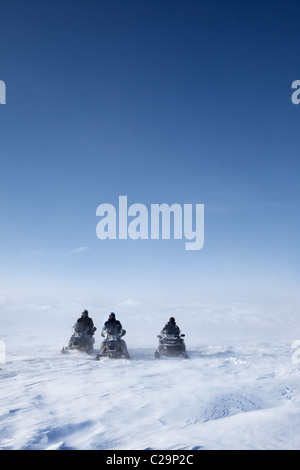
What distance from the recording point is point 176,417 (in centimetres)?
549

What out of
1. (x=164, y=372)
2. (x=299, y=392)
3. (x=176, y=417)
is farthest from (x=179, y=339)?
(x=176, y=417)

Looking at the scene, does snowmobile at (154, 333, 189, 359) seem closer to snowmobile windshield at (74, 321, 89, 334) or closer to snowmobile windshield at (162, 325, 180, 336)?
snowmobile windshield at (162, 325, 180, 336)

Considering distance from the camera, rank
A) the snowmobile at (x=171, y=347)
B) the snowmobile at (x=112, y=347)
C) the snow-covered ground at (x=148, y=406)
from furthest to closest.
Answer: the snowmobile at (x=171, y=347) < the snowmobile at (x=112, y=347) < the snow-covered ground at (x=148, y=406)

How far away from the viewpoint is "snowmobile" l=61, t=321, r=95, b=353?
13258 millimetres

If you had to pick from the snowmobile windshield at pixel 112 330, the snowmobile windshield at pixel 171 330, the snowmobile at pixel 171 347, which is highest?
the snowmobile windshield at pixel 112 330

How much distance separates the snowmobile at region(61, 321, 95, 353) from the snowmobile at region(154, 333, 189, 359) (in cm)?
312

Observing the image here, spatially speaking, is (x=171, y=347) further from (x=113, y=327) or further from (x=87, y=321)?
(x=87, y=321)

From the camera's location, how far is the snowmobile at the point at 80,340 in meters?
13.3

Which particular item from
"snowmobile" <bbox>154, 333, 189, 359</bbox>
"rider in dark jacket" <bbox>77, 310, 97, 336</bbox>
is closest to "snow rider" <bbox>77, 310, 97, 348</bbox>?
"rider in dark jacket" <bbox>77, 310, 97, 336</bbox>

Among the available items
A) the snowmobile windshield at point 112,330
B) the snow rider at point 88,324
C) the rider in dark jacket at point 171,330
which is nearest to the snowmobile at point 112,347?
the snowmobile windshield at point 112,330

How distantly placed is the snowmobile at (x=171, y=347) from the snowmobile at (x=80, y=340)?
3.12m

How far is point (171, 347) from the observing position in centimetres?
1291

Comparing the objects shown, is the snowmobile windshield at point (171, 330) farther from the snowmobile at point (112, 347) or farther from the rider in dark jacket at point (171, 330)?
the snowmobile at point (112, 347)
